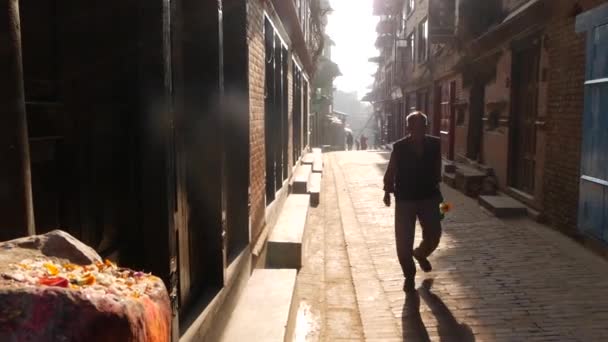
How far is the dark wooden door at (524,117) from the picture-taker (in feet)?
33.2

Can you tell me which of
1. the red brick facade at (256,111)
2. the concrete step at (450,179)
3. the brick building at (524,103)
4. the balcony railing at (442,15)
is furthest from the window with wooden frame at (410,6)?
the red brick facade at (256,111)

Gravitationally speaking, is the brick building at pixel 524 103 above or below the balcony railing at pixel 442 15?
below

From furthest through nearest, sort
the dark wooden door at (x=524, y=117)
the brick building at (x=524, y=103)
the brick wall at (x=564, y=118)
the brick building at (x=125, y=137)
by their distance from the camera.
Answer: the dark wooden door at (x=524, y=117) < the brick wall at (x=564, y=118) < the brick building at (x=524, y=103) < the brick building at (x=125, y=137)

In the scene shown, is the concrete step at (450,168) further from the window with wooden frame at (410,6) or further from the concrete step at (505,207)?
the window with wooden frame at (410,6)

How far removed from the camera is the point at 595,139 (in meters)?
6.87

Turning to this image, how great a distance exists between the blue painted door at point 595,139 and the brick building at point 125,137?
4.61 meters

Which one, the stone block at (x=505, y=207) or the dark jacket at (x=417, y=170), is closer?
the dark jacket at (x=417, y=170)

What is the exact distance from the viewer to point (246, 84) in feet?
17.4

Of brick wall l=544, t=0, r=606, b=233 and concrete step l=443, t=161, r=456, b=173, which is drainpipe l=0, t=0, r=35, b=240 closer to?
brick wall l=544, t=0, r=606, b=233

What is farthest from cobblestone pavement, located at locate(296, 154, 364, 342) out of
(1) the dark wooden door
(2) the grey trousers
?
(1) the dark wooden door

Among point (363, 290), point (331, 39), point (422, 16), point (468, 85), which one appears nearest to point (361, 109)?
point (331, 39)

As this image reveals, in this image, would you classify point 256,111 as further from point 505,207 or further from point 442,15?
point 442,15

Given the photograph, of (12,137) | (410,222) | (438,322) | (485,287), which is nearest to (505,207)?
(485,287)

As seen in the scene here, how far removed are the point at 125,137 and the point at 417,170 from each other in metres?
3.43
